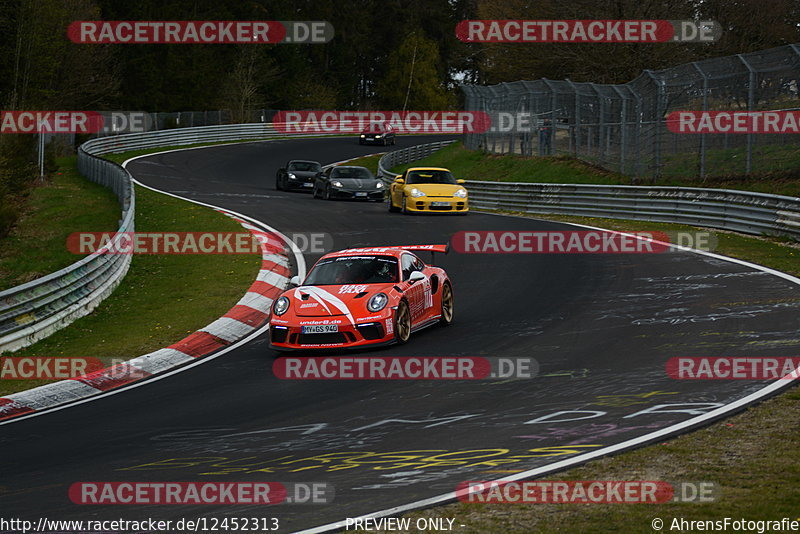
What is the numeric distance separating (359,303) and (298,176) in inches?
1051

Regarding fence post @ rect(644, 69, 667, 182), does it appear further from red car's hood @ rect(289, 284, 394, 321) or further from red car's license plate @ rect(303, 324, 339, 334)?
red car's license plate @ rect(303, 324, 339, 334)

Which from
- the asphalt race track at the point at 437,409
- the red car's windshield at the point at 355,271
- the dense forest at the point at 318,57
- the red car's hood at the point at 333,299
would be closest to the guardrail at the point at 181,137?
the dense forest at the point at 318,57

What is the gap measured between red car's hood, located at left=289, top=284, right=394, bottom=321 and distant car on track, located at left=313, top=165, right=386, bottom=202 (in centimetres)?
2085

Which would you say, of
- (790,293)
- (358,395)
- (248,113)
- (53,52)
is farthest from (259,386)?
(248,113)

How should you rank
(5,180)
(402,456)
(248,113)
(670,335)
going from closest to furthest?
(402,456)
(670,335)
(5,180)
(248,113)

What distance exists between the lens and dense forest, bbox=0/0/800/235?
4516cm

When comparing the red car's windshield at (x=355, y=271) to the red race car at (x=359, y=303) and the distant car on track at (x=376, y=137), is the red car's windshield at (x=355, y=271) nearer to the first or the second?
the red race car at (x=359, y=303)

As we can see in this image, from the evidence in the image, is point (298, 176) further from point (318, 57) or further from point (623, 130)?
point (318, 57)

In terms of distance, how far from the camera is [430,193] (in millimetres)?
28734

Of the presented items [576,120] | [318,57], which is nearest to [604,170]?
[576,120]

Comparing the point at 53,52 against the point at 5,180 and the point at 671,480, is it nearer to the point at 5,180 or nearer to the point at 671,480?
the point at 5,180

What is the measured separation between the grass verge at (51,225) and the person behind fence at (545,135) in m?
14.8

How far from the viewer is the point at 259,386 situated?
438 inches

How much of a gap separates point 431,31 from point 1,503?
384 ft
